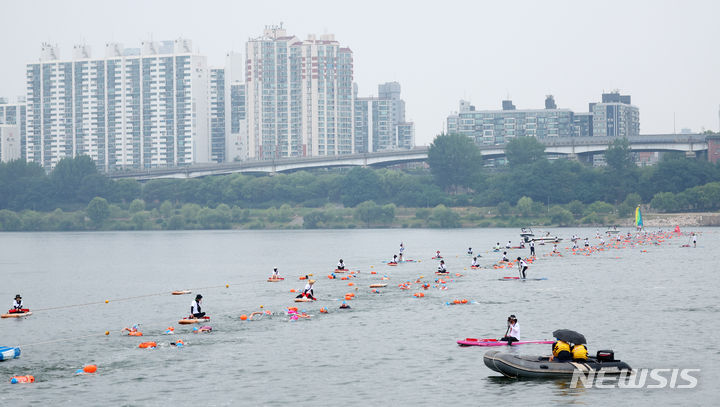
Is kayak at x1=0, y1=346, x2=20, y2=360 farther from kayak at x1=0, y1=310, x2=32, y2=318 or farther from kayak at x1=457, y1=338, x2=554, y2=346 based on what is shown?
kayak at x1=457, y1=338, x2=554, y2=346

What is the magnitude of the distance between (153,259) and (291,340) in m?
98.8

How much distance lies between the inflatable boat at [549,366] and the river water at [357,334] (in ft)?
1.68

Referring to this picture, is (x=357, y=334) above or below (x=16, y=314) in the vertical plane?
below

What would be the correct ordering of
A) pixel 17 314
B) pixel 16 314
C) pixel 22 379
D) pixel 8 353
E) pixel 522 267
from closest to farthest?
pixel 22 379 < pixel 8 353 < pixel 16 314 < pixel 17 314 < pixel 522 267

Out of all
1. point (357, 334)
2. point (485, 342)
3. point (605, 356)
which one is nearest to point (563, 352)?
point (605, 356)

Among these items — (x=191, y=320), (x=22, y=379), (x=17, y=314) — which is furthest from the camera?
(x=17, y=314)

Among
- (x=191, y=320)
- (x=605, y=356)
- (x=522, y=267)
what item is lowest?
(x=191, y=320)

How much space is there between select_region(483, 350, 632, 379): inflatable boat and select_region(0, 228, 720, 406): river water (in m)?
0.51

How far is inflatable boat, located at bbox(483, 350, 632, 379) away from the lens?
1690 inches

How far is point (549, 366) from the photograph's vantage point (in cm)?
4319

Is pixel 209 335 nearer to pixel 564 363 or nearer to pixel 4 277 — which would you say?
pixel 564 363

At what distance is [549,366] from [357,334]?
17988 mm

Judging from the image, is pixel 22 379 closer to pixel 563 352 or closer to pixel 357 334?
pixel 357 334

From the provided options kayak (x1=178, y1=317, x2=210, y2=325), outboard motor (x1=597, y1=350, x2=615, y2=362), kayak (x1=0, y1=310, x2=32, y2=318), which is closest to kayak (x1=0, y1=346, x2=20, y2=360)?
kayak (x1=178, y1=317, x2=210, y2=325)
